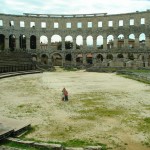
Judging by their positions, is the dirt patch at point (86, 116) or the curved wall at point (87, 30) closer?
the dirt patch at point (86, 116)

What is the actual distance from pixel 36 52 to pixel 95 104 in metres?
50.0

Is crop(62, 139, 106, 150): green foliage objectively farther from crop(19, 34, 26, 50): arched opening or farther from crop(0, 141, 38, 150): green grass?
crop(19, 34, 26, 50): arched opening

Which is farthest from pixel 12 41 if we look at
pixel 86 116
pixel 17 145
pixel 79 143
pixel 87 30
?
pixel 79 143

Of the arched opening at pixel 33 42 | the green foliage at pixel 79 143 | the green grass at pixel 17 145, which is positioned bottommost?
the green foliage at pixel 79 143

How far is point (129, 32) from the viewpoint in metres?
60.9

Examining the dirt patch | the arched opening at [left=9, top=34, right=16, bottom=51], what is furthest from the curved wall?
the dirt patch

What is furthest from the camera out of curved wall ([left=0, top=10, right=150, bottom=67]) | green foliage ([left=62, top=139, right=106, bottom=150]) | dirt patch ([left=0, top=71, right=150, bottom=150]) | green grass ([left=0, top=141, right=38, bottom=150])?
curved wall ([left=0, top=10, right=150, bottom=67])

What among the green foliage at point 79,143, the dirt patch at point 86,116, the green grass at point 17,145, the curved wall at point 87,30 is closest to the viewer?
the green grass at point 17,145

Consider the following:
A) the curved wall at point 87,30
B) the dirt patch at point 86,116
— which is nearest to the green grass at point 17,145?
the dirt patch at point 86,116

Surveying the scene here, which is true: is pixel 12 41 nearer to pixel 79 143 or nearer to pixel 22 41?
pixel 22 41

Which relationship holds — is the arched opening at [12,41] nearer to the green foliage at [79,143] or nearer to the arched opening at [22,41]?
the arched opening at [22,41]

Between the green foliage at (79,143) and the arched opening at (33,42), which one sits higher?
the arched opening at (33,42)

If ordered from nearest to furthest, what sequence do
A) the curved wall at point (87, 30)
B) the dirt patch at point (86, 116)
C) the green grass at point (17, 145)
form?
the green grass at point (17, 145) < the dirt patch at point (86, 116) < the curved wall at point (87, 30)

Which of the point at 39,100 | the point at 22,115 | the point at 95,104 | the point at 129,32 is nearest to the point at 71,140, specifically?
the point at 22,115
